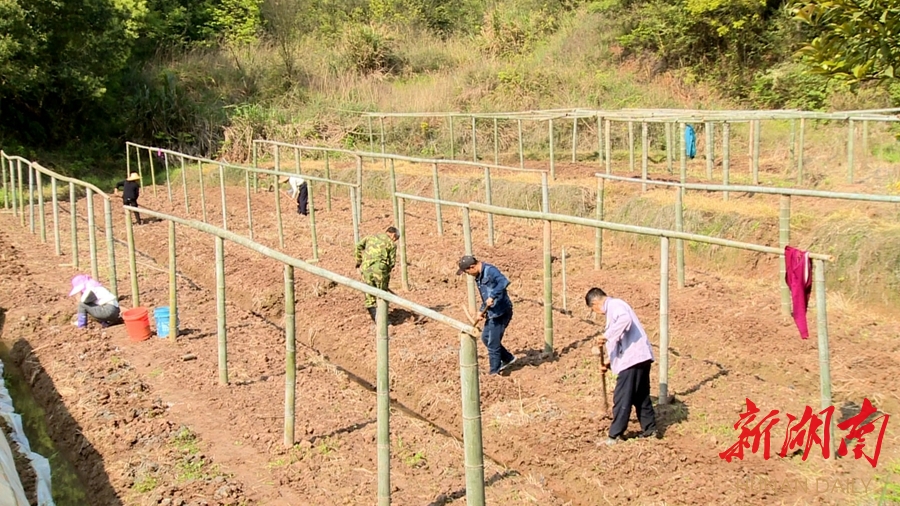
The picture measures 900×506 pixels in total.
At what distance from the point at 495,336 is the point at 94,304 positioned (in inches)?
195

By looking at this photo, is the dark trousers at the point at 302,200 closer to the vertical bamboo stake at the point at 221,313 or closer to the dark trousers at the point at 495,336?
the vertical bamboo stake at the point at 221,313

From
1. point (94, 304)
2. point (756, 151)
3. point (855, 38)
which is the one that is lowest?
point (94, 304)

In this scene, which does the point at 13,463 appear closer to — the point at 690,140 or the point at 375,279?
the point at 375,279

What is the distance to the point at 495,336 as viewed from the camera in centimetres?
780

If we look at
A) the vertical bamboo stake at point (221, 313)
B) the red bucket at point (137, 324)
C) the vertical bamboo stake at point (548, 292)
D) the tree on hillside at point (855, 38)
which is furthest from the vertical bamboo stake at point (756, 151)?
the red bucket at point (137, 324)

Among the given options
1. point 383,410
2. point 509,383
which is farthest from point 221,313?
point 383,410

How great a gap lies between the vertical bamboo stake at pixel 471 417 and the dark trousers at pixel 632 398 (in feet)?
6.77

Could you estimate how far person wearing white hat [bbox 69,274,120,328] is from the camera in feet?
31.2

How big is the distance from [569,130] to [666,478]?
17.4 metres

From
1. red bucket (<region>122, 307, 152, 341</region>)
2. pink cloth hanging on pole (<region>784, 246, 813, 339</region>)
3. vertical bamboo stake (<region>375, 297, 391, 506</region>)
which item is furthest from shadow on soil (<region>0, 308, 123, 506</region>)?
pink cloth hanging on pole (<region>784, 246, 813, 339</region>)

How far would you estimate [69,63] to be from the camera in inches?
796

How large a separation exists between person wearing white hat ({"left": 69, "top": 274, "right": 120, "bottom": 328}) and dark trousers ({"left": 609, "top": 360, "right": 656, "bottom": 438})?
6120 millimetres

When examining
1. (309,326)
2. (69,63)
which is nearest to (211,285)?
(309,326)

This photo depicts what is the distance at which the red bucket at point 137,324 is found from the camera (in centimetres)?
897
